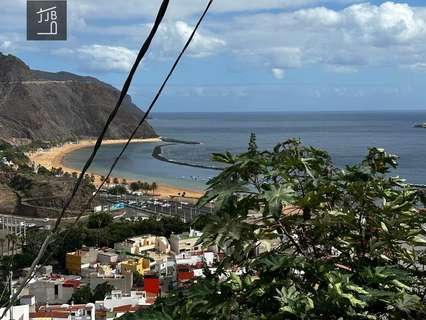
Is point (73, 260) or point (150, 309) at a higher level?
point (150, 309)

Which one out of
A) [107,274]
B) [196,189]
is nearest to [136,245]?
[107,274]

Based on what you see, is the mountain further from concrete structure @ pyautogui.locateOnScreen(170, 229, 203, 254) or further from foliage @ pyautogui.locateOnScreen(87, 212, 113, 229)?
concrete structure @ pyautogui.locateOnScreen(170, 229, 203, 254)

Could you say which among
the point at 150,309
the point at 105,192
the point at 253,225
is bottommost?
the point at 105,192

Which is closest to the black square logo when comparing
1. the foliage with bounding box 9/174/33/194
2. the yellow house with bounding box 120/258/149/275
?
the yellow house with bounding box 120/258/149/275

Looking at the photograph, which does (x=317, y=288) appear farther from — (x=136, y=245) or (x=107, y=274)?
(x=136, y=245)

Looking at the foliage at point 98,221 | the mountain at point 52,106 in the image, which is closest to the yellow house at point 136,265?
the foliage at point 98,221

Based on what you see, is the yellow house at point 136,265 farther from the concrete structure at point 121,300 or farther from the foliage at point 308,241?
the foliage at point 308,241
